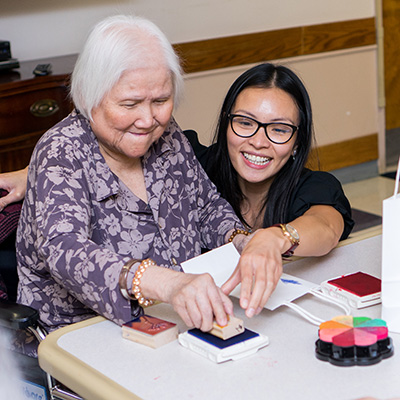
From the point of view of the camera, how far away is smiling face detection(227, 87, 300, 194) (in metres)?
2.15

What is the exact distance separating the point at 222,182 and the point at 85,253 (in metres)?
0.92

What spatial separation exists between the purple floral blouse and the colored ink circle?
0.43 m

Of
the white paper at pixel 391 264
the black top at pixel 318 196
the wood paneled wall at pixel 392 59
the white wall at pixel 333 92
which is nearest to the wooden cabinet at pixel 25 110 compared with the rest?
the black top at pixel 318 196

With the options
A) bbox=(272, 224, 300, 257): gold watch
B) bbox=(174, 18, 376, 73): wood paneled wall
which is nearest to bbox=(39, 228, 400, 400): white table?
bbox=(272, 224, 300, 257): gold watch

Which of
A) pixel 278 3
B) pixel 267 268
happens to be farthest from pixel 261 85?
pixel 278 3

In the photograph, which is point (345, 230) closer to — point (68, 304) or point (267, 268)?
point (267, 268)

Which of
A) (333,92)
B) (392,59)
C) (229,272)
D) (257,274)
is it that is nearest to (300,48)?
(333,92)

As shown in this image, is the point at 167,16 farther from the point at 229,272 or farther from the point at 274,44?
the point at 229,272

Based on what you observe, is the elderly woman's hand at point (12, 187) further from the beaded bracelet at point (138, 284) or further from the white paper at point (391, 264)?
the white paper at point (391, 264)

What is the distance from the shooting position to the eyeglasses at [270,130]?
215cm

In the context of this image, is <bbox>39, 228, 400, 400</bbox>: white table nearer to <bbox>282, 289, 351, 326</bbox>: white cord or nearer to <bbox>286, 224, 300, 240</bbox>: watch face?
<bbox>282, 289, 351, 326</bbox>: white cord

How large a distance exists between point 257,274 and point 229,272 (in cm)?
16

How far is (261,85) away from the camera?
7.22 feet

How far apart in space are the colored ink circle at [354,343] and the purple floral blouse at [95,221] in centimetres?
43
